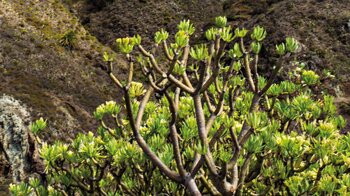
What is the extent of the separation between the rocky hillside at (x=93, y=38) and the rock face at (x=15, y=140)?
86cm

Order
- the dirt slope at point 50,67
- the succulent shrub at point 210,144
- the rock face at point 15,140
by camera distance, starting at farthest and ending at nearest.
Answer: the dirt slope at point 50,67
the rock face at point 15,140
the succulent shrub at point 210,144

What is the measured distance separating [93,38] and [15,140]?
34782 mm

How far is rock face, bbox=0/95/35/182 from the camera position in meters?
27.4

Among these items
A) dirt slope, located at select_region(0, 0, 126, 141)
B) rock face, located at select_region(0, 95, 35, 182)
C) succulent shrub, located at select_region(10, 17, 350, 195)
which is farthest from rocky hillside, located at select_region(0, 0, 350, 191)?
succulent shrub, located at select_region(10, 17, 350, 195)

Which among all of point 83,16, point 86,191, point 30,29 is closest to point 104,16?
point 83,16

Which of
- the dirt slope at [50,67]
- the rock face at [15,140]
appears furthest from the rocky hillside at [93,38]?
the rock face at [15,140]

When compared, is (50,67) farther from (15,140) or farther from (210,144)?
(210,144)

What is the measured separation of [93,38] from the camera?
62.0m

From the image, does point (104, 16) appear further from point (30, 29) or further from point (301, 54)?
point (301, 54)

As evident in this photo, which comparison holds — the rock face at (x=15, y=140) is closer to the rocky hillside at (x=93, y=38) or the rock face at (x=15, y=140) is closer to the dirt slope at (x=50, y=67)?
the rocky hillside at (x=93, y=38)

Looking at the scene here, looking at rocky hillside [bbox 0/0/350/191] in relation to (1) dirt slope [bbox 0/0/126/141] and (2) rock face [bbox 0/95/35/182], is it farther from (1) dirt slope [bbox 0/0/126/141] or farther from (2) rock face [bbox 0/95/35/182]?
(2) rock face [bbox 0/95/35/182]

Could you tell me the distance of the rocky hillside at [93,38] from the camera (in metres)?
40.0

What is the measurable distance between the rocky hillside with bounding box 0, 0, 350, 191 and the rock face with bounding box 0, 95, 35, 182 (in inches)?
33.7

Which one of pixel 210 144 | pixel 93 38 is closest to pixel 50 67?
pixel 93 38
